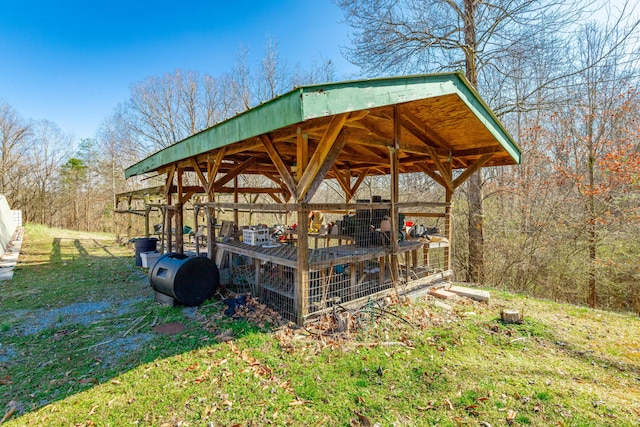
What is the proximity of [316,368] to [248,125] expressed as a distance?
9.64 feet

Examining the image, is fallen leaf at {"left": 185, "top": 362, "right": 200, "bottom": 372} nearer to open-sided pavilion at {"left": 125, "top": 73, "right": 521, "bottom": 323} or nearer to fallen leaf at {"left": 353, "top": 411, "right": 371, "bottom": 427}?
open-sided pavilion at {"left": 125, "top": 73, "right": 521, "bottom": 323}

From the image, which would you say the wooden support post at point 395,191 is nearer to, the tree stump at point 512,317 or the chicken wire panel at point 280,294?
the tree stump at point 512,317

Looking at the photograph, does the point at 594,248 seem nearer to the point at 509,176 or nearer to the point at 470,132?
the point at 509,176

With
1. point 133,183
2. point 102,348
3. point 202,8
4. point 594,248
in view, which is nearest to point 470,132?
point 594,248

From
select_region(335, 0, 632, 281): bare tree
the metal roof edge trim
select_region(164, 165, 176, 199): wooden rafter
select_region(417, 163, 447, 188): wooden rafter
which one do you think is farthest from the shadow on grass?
select_region(335, 0, 632, 281): bare tree

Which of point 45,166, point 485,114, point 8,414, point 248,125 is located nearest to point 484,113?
point 485,114

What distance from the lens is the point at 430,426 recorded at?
8.18ft

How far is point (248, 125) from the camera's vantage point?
3.67 meters

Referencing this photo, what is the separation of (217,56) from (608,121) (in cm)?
1834

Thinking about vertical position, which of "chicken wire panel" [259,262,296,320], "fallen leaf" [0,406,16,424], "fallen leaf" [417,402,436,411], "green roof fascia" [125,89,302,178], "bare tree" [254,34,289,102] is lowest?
"fallen leaf" [417,402,436,411]

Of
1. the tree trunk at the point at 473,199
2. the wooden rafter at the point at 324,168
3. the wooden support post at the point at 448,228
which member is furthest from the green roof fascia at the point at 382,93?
the tree trunk at the point at 473,199

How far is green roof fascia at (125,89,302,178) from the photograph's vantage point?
296 centimetres

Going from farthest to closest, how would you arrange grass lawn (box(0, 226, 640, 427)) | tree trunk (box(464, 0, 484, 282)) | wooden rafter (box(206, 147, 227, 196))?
tree trunk (box(464, 0, 484, 282)) → wooden rafter (box(206, 147, 227, 196)) → grass lawn (box(0, 226, 640, 427))

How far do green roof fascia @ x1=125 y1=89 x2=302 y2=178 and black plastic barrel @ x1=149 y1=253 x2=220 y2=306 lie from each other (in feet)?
6.20
